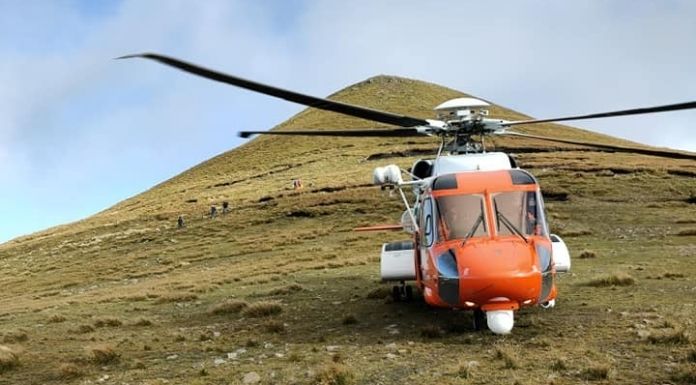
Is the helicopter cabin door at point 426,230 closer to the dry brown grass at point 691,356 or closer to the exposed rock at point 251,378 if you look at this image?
the exposed rock at point 251,378

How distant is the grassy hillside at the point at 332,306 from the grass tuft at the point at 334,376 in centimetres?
4

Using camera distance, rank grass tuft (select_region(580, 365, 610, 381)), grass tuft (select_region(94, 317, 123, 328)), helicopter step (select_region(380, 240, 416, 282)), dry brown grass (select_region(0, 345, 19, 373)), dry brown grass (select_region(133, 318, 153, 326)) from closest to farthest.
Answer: grass tuft (select_region(580, 365, 610, 381)) → dry brown grass (select_region(0, 345, 19, 373)) → helicopter step (select_region(380, 240, 416, 282)) → dry brown grass (select_region(133, 318, 153, 326)) → grass tuft (select_region(94, 317, 123, 328))

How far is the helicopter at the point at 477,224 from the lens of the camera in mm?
9336

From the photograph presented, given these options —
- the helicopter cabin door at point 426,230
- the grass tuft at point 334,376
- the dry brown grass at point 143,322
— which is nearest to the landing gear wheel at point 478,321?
the helicopter cabin door at point 426,230

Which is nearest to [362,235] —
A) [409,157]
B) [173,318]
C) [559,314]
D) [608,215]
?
[608,215]

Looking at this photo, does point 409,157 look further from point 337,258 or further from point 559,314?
point 559,314

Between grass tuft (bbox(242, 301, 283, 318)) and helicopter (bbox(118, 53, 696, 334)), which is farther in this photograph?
grass tuft (bbox(242, 301, 283, 318))

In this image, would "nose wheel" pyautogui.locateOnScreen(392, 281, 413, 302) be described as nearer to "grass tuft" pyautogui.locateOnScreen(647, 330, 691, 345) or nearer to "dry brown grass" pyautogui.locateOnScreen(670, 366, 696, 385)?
"grass tuft" pyautogui.locateOnScreen(647, 330, 691, 345)

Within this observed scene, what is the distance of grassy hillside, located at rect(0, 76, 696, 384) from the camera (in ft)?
29.2

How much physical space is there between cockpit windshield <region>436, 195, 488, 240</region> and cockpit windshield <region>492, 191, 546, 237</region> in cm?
27

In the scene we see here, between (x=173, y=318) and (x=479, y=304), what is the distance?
9571 millimetres

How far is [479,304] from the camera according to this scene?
9516 mm

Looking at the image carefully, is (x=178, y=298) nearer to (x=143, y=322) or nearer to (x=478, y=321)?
(x=143, y=322)

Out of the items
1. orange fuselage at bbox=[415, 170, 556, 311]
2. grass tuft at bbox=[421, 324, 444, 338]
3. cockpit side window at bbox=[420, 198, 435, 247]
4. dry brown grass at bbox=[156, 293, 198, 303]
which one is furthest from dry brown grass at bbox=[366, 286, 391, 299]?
dry brown grass at bbox=[156, 293, 198, 303]
